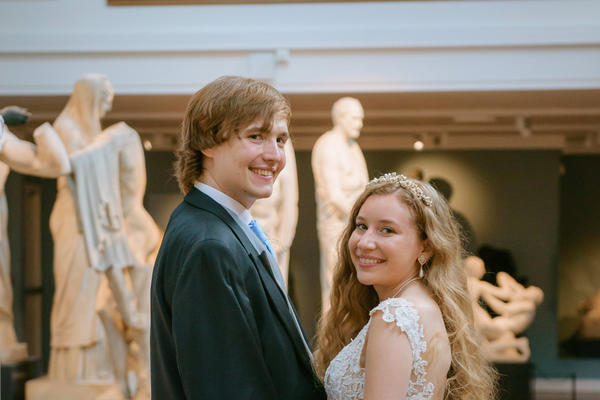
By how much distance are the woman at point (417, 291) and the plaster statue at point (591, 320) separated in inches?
403

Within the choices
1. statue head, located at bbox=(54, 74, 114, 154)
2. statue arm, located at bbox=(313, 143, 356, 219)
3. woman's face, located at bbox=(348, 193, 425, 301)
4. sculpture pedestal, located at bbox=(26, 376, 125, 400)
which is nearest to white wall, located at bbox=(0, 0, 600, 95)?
statue arm, located at bbox=(313, 143, 356, 219)

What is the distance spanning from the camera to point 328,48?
31.1 ft

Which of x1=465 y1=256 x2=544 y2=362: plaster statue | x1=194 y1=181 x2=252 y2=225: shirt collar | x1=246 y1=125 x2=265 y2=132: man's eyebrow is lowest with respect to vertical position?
x1=465 y1=256 x2=544 y2=362: plaster statue

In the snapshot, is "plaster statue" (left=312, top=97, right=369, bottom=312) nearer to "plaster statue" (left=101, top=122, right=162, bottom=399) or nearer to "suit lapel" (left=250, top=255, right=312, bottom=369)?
"plaster statue" (left=101, top=122, right=162, bottom=399)

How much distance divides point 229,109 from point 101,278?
6474 millimetres

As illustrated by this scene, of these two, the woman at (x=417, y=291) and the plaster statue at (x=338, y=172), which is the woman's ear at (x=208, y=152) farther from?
the plaster statue at (x=338, y=172)

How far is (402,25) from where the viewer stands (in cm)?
952

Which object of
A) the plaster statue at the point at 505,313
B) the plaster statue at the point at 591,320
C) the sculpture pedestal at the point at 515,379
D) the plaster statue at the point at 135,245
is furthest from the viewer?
the plaster statue at the point at 591,320

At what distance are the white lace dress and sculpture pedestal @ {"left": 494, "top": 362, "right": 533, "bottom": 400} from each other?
5971mm

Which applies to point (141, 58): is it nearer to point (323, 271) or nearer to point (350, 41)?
A: point (350, 41)

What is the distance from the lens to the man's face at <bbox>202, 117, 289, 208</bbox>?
79.1 inches

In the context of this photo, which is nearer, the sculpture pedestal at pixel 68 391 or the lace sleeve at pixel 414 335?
the lace sleeve at pixel 414 335

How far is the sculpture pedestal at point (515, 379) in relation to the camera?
7859mm

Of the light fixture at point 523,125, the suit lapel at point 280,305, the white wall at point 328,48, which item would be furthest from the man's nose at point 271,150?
the light fixture at point 523,125
